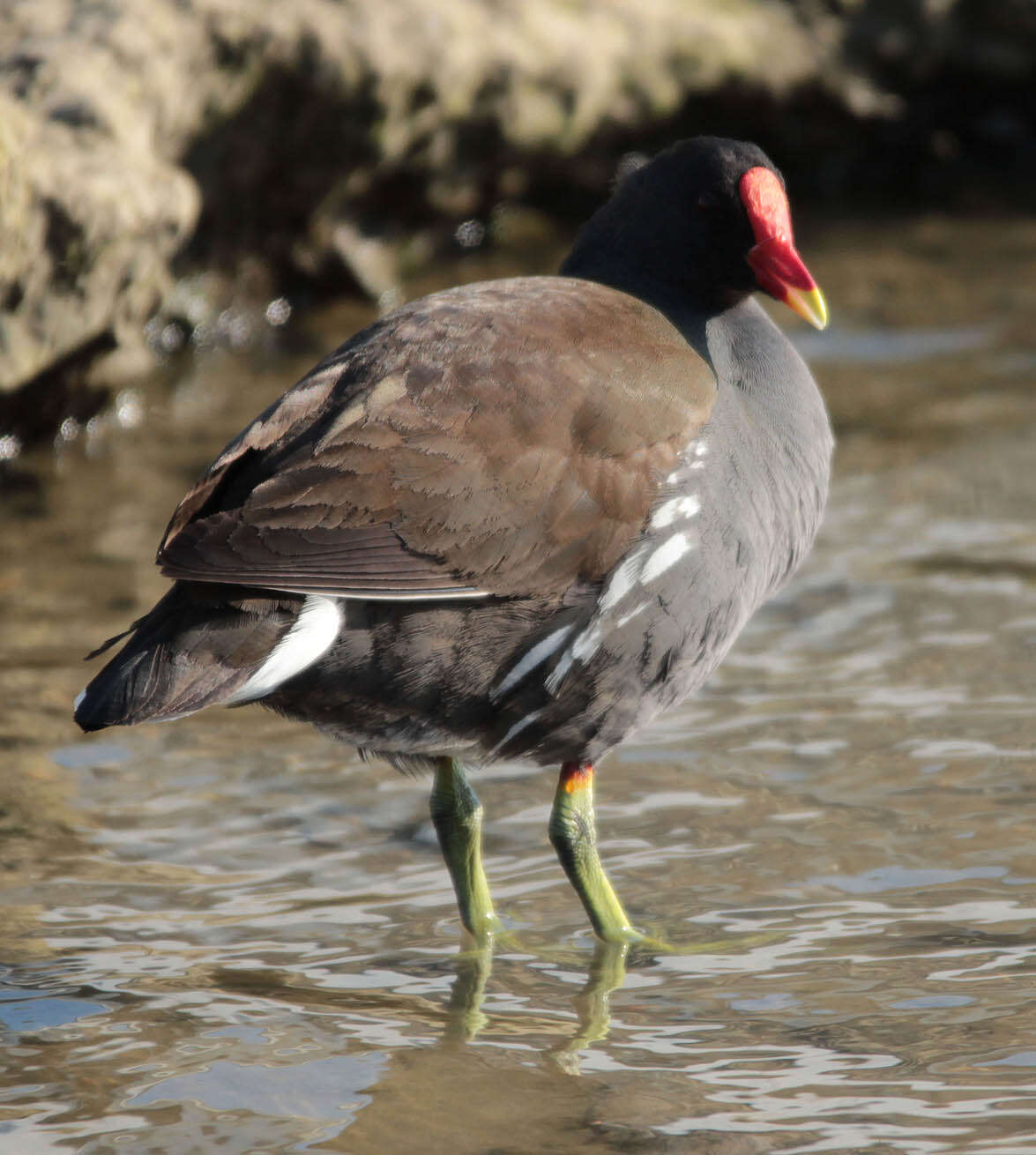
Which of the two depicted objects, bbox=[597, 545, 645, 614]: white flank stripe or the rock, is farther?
the rock

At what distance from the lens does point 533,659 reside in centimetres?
328

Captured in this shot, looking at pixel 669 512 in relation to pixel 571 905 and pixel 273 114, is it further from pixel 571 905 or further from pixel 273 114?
pixel 273 114

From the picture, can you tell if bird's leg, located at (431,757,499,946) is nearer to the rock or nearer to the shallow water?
the shallow water

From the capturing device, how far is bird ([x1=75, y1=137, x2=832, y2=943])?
305 centimetres

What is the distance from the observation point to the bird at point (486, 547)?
3.05 metres

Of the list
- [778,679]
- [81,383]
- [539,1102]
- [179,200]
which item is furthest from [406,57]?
[539,1102]

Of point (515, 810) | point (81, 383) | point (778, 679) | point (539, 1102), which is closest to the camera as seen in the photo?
point (539, 1102)

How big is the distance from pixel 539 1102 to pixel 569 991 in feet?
1.55

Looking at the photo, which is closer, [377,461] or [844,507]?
[377,461]

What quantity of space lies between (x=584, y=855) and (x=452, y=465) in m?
0.86

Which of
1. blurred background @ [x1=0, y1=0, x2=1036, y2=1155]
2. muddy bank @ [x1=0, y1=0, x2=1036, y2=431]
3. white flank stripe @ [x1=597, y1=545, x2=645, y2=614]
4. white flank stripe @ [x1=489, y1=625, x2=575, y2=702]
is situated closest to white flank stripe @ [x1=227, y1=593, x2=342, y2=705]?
white flank stripe @ [x1=489, y1=625, x2=575, y2=702]

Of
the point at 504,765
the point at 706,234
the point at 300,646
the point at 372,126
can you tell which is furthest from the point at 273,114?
the point at 300,646

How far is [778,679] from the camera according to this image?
4711mm

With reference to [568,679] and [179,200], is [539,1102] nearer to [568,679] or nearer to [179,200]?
[568,679]
